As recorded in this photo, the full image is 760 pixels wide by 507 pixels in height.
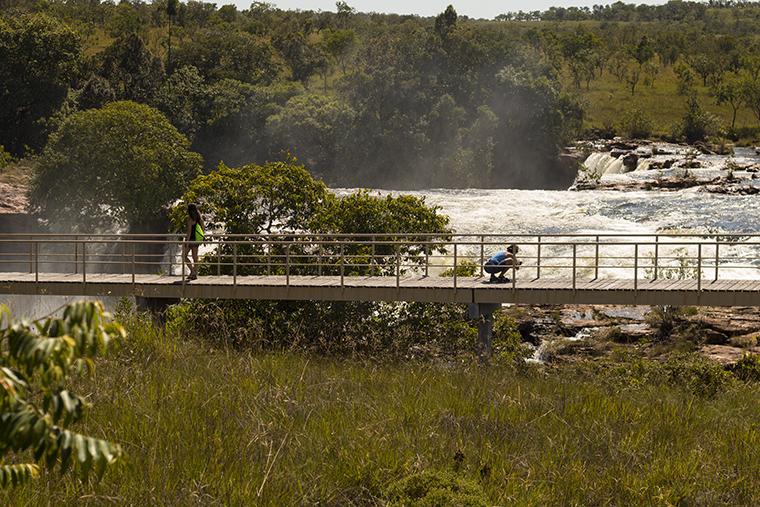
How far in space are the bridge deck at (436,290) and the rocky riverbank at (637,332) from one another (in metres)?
7.39

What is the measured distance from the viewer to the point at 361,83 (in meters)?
83.2

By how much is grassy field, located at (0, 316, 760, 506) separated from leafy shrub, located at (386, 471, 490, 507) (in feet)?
0.06

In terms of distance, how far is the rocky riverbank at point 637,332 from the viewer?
95.1ft

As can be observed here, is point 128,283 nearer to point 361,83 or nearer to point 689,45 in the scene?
point 361,83

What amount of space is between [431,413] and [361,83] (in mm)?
74184

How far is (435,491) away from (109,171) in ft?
161

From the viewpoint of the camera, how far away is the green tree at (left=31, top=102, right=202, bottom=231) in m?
55.1

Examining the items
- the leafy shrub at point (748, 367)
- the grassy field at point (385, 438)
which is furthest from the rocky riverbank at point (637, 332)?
the grassy field at point (385, 438)

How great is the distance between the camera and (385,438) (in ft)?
30.9

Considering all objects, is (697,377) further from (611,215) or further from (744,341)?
(611,215)

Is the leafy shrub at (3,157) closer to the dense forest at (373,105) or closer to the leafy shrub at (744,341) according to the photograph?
the dense forest at (373,105)

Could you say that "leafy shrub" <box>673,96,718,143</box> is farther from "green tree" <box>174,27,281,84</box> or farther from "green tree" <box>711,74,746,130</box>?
"green tree" <box>174,27,281,84</box>

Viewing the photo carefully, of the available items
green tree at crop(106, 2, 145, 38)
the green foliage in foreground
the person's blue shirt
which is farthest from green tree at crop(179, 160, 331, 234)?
green tree at crop(106, 2, 145, 38)

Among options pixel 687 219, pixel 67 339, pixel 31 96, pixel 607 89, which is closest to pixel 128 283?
pixel 67 339
